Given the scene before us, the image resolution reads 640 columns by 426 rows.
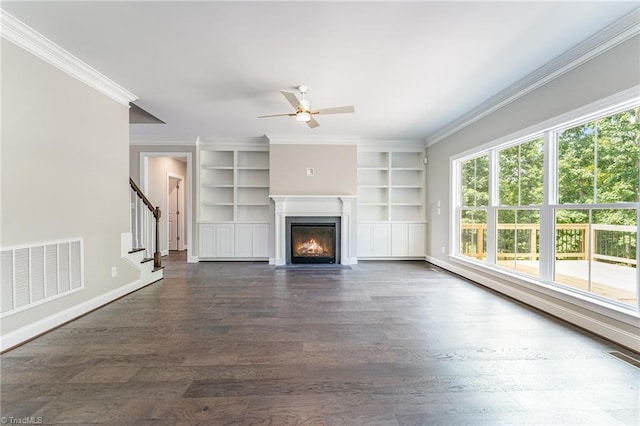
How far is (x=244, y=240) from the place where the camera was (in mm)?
5715

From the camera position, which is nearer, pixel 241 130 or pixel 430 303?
pixel 430 303

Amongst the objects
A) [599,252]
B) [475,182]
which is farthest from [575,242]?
[475,182]

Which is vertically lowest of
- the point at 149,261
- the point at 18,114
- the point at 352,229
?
the point at 149,261

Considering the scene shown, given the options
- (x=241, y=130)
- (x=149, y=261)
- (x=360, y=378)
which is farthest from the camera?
(x=241, y=130)

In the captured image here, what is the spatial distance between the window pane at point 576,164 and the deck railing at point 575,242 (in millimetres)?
292

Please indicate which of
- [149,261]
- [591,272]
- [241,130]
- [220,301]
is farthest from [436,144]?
[149,261]

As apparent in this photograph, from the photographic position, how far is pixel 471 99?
142 inches

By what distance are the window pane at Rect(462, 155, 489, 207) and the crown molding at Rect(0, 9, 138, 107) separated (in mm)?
4947

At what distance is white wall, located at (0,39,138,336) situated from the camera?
218 cm

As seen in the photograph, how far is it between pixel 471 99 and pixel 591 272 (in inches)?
93.2

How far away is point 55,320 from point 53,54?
242 cm

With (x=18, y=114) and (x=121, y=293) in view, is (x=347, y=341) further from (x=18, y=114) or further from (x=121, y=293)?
(x=18, y=114)

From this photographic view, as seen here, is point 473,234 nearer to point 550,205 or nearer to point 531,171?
point 531,171

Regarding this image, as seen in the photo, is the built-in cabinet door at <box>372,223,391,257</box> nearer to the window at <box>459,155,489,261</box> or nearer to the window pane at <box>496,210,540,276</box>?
the window at <box>459,155,489,261</box>
